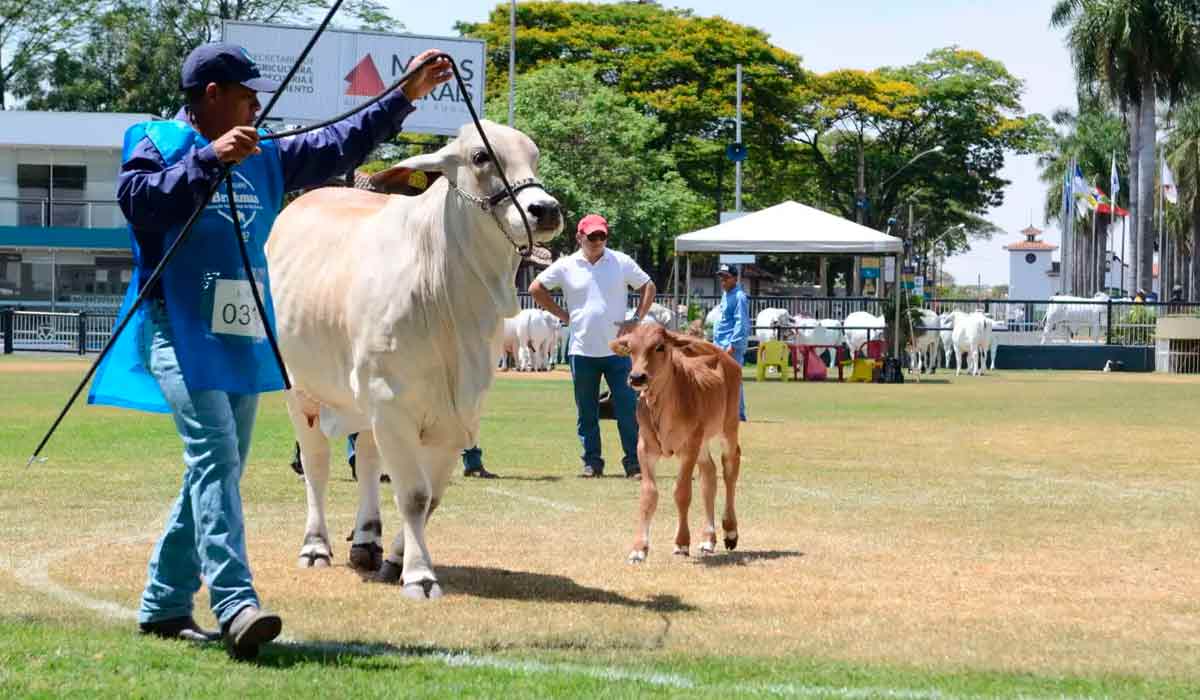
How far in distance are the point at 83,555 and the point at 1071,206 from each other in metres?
82.3

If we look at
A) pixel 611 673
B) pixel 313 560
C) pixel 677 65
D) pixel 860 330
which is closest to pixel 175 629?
pixel 611 673

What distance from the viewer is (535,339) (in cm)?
4162

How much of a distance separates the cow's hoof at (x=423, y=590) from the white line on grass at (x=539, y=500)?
12.6 feet

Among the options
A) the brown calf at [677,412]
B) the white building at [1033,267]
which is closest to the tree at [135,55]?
the brown calf at [677,412]

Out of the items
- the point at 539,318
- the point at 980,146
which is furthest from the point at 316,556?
the point at 980,146

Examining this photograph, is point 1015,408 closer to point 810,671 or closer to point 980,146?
point 810,671

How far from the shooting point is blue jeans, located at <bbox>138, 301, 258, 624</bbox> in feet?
20.5

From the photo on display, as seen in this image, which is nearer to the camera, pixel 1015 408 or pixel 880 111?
pixel 1015 408

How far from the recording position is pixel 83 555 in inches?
350

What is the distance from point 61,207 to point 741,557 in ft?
171

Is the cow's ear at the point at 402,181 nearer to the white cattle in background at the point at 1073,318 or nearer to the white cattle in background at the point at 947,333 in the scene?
the white cattle in background at the point at 947,333

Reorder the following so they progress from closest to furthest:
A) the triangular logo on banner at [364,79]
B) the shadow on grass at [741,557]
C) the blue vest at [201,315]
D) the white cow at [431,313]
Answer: the blue vest at [201,315], the white cow at [431,313], the shadow on grass at [741,557], the triangular logo on banner at [364,79]

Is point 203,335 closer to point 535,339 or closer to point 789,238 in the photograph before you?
point 789,238

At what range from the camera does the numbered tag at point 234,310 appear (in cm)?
652
